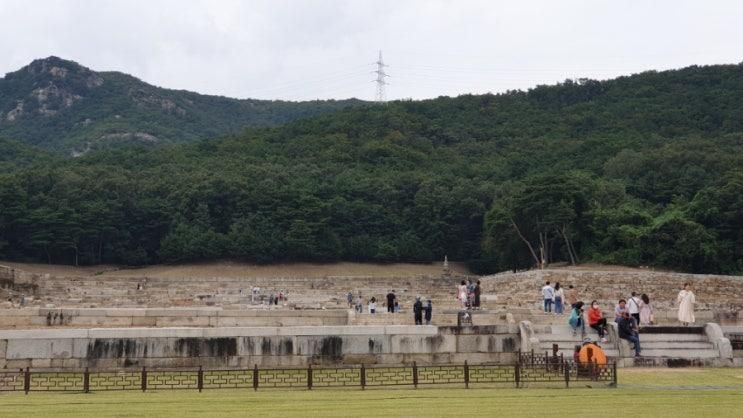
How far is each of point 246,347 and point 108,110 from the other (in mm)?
121830

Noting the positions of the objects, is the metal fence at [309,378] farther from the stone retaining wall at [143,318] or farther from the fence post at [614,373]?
the stone retaining wall at [143,318]

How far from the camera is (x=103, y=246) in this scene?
64.2 m

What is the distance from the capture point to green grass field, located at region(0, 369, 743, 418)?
1273 centimetres

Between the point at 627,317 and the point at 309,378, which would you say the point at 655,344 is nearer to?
the point at 627,317

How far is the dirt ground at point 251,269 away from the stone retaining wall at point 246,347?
3960 centimetres

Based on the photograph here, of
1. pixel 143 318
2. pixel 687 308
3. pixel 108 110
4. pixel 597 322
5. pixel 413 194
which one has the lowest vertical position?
pixel 143 318

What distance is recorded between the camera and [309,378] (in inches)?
610

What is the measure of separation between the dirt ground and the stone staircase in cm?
3920

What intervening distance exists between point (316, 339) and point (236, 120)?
133m

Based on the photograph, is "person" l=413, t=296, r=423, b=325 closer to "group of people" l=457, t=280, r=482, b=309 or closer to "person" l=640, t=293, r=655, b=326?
"group of people" l=457, t=280, r=482, b=309

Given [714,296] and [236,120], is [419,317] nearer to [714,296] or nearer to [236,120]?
[714,296]

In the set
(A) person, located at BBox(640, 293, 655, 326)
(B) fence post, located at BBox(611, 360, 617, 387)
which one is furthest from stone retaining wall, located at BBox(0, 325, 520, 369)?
(B) fence post, located at BBox(611, 360, 617, 387)

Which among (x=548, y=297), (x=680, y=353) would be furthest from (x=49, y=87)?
(x=680, y=353)

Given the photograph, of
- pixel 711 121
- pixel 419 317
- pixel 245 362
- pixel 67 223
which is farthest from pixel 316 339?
pixel 711 121
